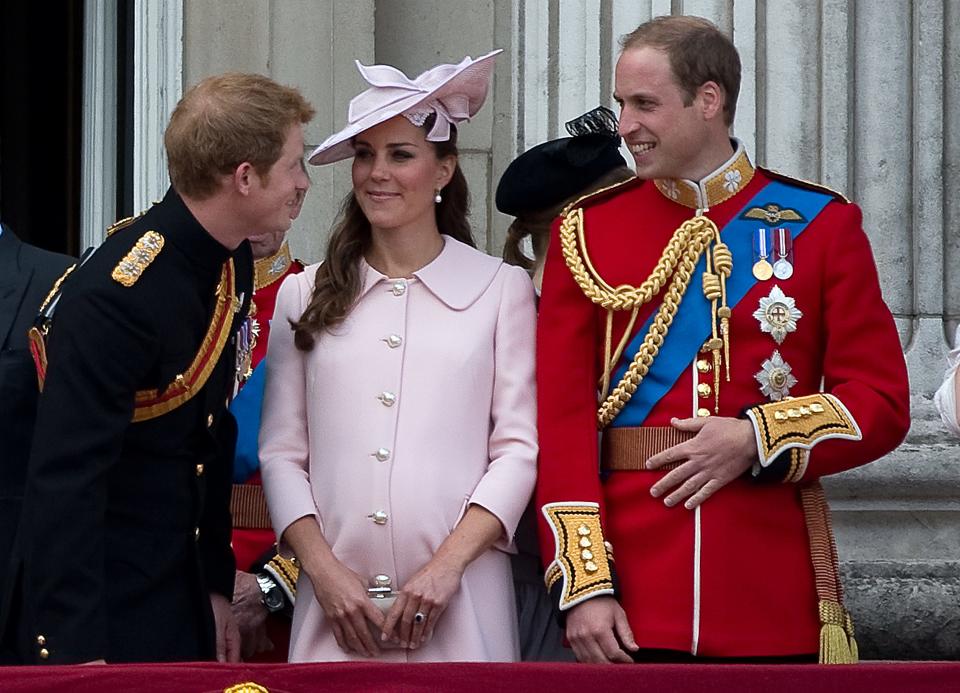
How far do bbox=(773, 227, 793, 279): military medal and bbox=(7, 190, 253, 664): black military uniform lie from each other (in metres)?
1.01

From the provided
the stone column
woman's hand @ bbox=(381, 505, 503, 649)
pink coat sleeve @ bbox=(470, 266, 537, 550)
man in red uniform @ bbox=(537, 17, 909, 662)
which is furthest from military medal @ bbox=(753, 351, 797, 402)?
the stone column

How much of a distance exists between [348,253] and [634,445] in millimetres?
728

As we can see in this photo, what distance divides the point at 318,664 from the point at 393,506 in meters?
0.68

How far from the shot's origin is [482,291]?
3910mm

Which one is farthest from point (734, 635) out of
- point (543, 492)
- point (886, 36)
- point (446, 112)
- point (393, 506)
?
point (886, 36)

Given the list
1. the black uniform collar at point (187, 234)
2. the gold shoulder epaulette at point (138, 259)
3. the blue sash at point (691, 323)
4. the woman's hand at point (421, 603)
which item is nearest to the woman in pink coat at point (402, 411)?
the woman's hand at point (421, 603)

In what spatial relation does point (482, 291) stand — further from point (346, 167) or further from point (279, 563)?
point (346, 167)

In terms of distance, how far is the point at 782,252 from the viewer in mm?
3686

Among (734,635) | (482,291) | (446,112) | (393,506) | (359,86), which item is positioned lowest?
(734,635)

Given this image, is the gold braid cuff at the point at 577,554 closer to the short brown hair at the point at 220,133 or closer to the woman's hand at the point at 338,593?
the woman's hand at the point at 338,593

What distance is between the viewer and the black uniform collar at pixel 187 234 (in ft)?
11.6

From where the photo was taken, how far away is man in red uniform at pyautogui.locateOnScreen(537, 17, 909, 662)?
3.54 meters

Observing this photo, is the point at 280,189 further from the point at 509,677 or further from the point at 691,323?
the point at 509,677

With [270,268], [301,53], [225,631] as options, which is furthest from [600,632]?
[301,53]
